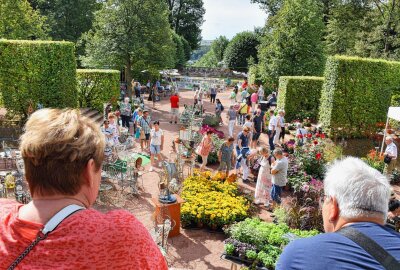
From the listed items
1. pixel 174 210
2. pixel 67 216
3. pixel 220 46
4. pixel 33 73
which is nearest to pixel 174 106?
pixel 33 73

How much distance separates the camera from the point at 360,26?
3275 centimetres

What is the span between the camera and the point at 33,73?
48.4 feet

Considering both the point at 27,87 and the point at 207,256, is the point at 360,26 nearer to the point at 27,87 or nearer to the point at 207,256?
the point at 27,87

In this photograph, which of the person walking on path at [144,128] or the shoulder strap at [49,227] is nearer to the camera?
the shoulder strap at [49,227]

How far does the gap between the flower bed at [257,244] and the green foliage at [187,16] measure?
5164 centimetres

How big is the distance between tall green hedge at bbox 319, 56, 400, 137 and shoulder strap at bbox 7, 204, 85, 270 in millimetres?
15434

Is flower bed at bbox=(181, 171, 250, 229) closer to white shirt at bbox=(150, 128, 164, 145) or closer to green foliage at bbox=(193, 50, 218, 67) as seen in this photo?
white shirt at bbox=(150, 128, 164, 145)

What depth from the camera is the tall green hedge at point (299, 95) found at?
64.0 ft

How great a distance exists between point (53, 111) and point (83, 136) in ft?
0.70

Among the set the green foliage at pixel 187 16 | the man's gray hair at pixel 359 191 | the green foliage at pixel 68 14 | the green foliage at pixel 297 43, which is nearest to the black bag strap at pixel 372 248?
the man's gray hair at pixel 359 191

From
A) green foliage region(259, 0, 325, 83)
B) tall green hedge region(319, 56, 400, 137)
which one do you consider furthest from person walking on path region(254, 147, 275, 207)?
green foliage region(259, 0, 325, 83)

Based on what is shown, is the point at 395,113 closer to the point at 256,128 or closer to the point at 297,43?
the point at 256,128

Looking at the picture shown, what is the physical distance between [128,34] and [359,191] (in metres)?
21.9

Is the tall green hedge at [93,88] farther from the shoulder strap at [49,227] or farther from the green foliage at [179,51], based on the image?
the green foliage at [179,51]
